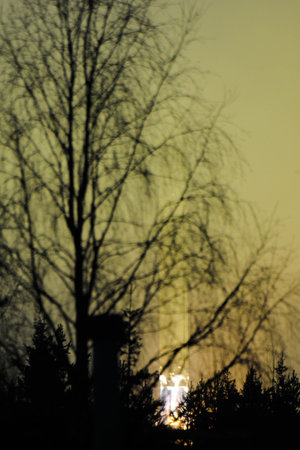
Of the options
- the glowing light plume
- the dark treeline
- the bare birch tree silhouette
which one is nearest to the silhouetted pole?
the dark treeline

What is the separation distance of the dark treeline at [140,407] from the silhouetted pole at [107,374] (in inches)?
79.2

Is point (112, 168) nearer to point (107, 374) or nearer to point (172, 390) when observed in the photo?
point (172, 390)

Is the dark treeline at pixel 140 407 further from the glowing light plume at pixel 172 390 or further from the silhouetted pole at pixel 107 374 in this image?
the silhouetted pole at pixel 107 374

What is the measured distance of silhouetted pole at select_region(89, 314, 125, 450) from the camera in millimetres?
1796

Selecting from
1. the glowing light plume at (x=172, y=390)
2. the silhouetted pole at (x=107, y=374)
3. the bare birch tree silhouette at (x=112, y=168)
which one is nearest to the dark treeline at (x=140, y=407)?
the glowing light plume at (x=172, y=390)

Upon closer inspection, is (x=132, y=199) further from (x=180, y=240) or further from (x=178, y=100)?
(x=178, y=100)

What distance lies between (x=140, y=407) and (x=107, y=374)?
8.68ft

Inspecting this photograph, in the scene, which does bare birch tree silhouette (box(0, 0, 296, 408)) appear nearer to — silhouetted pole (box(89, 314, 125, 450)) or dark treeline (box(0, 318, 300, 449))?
dark treeline (box(0, 318, 300, 449))

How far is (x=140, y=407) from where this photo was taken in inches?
170

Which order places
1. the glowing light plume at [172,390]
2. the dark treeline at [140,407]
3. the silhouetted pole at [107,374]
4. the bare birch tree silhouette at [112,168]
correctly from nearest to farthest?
the silhouetted pole at [107,374], the dark treeline at [140,407], the glowing light plume at [172,390], the bare birch tree silhouette at [112,168]

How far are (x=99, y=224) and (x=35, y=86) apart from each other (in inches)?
53.2

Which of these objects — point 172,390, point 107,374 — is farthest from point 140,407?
point 107,374

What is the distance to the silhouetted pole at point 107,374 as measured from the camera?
180 cm

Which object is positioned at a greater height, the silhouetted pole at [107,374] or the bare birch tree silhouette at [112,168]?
the bare birch tree silhouette at [112,168]
